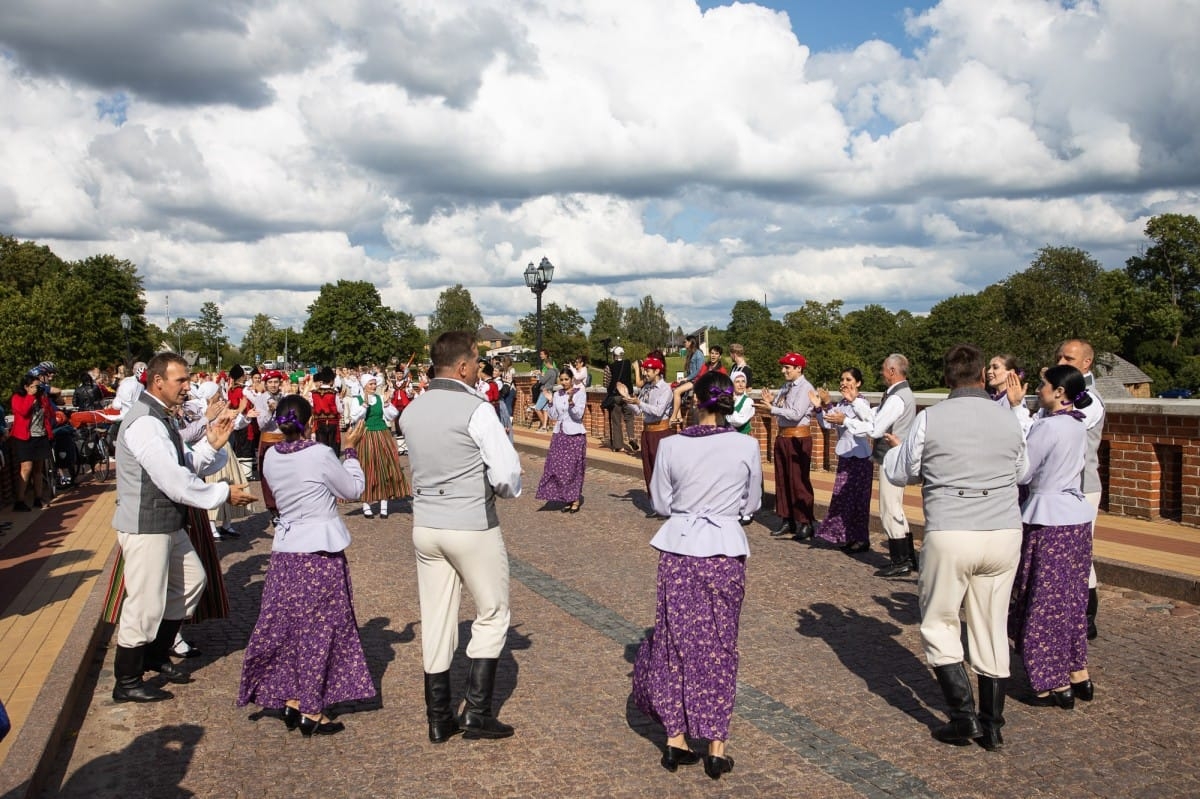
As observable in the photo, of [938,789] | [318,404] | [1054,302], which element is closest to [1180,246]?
[1054,302]

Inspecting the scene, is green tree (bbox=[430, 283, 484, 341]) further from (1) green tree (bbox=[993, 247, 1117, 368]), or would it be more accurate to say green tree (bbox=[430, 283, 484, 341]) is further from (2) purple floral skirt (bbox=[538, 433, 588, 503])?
(2) purple floral skirt (bbox=[538, 433, 588, 503])

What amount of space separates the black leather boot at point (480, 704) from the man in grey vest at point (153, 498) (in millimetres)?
1727

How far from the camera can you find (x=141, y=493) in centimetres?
577

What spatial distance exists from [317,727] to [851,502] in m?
6.27

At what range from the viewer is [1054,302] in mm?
74562

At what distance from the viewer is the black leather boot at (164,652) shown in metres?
6.18

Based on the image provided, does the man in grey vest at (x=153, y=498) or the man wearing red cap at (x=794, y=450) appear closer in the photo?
the man in grey vest at (x=153, y=498)

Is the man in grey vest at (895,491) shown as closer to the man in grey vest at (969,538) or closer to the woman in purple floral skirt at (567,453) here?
the man in grey vest at (969,538)

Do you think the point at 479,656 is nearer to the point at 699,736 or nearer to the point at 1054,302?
the point at 699,736

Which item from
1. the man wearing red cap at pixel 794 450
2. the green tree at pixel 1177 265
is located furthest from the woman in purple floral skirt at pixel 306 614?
the green tree at pixel 1177 265

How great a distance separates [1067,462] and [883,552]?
15.2 feet

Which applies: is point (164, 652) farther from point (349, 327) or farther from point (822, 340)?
point (822, 340)

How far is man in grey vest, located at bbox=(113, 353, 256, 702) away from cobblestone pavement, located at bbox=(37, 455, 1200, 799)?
422 millimetres

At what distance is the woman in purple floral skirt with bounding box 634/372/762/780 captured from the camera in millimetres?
4703
